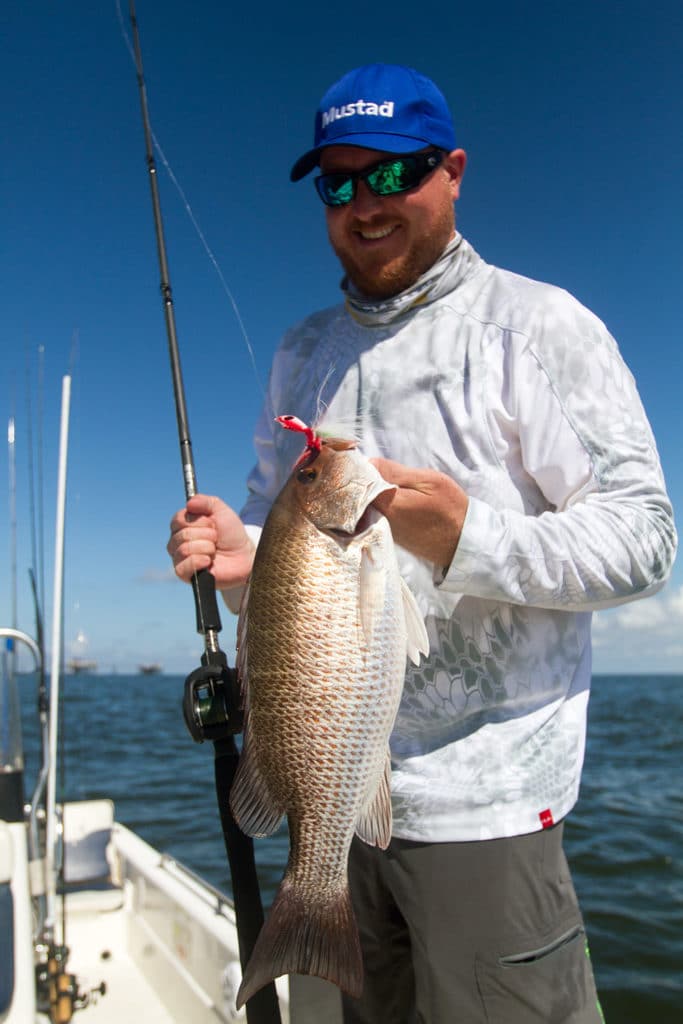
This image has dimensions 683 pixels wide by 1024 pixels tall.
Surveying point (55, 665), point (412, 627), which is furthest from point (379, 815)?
point (55, 665)

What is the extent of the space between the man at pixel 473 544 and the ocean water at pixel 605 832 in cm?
344

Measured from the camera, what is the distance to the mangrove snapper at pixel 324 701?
1.57 metres

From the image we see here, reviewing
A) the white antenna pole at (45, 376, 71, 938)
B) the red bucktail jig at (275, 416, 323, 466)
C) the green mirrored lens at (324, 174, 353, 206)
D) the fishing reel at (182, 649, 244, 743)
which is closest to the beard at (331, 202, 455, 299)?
the green mirrored lens at (324, 174, 353, 206)

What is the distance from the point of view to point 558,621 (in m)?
1.98

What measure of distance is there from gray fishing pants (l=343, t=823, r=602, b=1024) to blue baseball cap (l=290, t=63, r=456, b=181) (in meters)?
1.77

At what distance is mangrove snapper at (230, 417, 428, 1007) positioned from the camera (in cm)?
157

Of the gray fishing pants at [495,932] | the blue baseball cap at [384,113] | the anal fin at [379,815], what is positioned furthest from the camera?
the blue baseball cap at [384,113]

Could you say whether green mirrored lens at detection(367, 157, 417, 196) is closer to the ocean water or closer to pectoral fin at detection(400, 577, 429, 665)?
pectoral fin at detection(400, 577, 429, 665)

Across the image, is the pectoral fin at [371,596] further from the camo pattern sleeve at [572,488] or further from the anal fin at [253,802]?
the anal fin at [253,802]

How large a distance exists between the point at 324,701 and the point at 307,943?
0.47 meters

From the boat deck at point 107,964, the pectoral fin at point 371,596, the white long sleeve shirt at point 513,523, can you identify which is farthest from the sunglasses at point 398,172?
the boat deck at point 107,964

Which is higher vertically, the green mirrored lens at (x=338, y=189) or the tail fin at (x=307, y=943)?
the green mirrored lens at (x=338, y=189)

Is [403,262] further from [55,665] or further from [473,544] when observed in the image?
[55,665]

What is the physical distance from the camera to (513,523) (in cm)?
171
